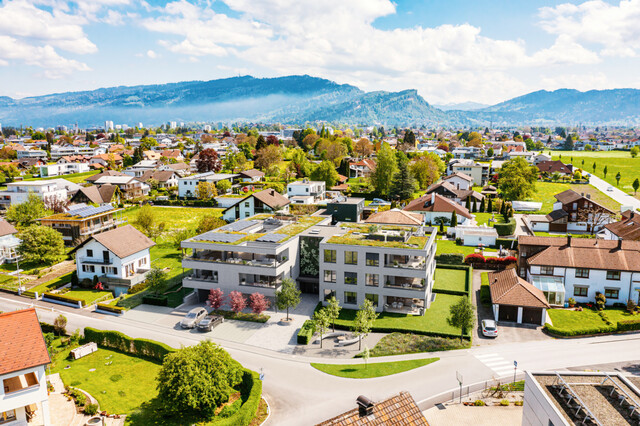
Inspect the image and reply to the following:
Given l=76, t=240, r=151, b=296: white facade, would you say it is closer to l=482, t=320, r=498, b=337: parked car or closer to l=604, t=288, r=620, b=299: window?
l=482, t=320, r=498, b=337: parked car

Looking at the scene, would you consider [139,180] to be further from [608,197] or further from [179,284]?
[608,197]

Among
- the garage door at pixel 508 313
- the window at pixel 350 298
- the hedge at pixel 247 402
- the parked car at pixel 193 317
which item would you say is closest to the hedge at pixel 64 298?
the parked car at pixel 193 317

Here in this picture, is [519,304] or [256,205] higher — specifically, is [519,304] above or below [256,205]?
below

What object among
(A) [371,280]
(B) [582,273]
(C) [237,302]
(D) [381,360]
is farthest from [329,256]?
(B) [582,273]

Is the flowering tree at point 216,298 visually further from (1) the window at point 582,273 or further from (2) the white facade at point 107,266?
(1) the window at point 582,273

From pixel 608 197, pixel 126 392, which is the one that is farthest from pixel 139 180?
pixel 608 197

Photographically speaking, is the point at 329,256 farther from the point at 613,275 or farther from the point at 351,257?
the point at 613,275
